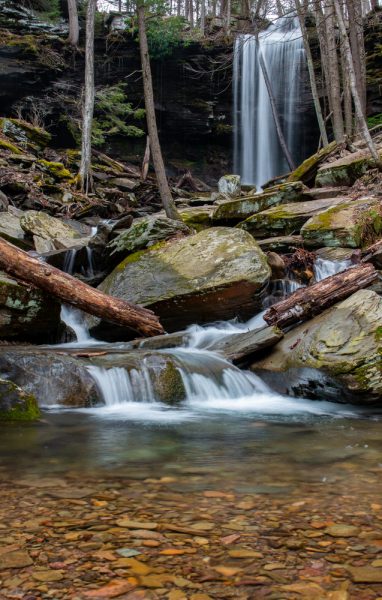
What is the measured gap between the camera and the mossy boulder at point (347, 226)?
999cm

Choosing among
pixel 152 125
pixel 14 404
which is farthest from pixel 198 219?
pixel 14 404

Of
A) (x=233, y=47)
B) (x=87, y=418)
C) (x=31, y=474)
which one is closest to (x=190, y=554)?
(x=31, y=474)

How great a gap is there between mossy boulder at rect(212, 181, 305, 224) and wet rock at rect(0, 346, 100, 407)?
744 cm

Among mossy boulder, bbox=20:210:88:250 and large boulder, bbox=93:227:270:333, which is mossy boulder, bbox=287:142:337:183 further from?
mossy boulder, bbox=20:210:88:250

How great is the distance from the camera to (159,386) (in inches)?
272

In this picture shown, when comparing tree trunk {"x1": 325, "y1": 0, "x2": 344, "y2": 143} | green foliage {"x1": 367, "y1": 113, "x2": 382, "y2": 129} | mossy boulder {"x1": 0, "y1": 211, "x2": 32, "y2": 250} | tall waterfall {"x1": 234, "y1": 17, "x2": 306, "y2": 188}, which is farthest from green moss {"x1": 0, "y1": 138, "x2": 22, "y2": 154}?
green foliage {"x1": 367, "y1": 113, "x2": 382, "y2": 129}

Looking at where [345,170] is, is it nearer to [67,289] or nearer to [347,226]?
[347,226]

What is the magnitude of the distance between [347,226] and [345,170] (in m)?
3.88

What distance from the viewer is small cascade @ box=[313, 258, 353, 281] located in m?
9.61

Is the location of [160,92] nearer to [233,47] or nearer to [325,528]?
[233,47]

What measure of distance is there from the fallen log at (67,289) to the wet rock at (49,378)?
4.22 feet

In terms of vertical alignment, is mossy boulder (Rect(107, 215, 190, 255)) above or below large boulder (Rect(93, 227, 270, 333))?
above

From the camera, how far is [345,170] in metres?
13.3

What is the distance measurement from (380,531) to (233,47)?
26.8 metres
